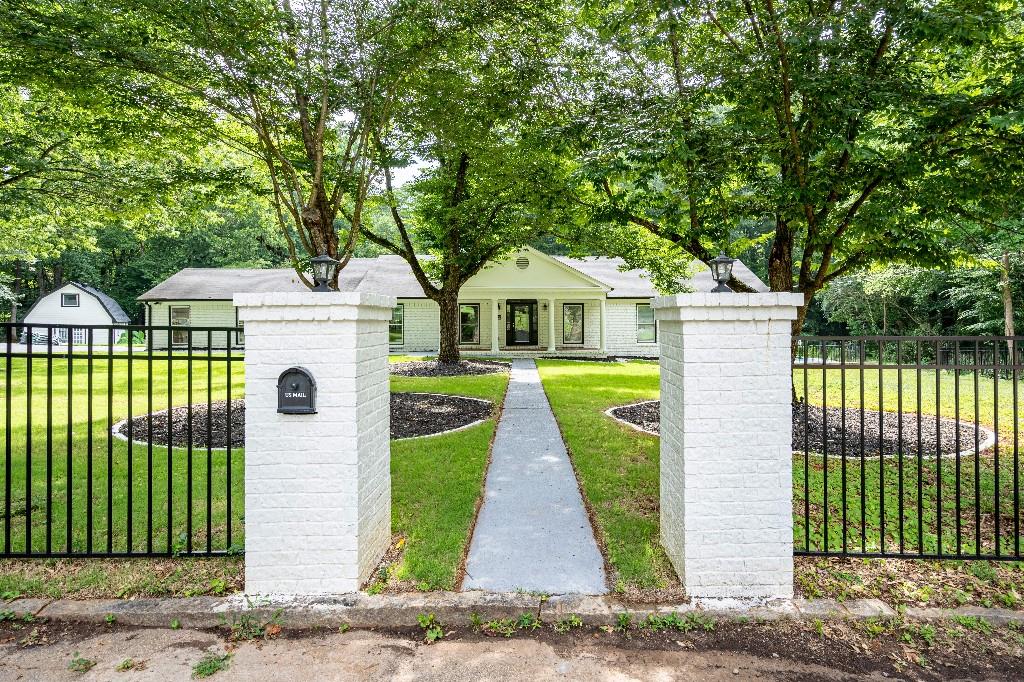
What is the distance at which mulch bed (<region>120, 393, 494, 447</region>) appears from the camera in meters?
7.48

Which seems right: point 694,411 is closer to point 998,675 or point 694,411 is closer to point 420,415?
point 998,675

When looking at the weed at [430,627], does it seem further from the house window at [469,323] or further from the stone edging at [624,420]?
the house window at [469,323]

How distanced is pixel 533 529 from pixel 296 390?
7.23 feet

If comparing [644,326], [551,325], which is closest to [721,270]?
[551,325]

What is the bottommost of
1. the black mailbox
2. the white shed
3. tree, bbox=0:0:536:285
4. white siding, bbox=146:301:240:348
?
the black mailbox

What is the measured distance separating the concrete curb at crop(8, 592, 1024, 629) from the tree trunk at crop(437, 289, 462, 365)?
12.6 metres

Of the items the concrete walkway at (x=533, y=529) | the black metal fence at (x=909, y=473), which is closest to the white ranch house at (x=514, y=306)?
the black metal fence at (x=909, y=473)

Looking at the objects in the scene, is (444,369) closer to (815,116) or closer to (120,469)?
(120,469)

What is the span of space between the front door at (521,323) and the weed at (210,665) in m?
21.0

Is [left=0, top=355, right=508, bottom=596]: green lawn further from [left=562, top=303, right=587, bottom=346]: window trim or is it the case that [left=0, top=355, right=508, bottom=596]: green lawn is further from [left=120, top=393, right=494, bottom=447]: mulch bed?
[left=562, top=303, right=587, bottom=346]: window trim

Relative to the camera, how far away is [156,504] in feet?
16.5

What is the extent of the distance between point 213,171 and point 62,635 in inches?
349

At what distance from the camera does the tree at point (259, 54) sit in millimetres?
5836

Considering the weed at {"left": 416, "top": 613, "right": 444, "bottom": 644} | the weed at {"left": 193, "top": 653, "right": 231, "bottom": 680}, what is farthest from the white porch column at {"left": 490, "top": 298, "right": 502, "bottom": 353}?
the weed at {"left": 193, "top": 653, "right": 231, "bottom": 680}
